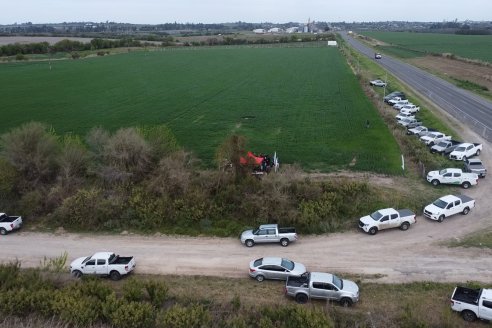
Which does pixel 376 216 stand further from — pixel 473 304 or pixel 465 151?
pixel 465 151

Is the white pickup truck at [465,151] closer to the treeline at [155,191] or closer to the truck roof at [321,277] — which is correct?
the treeline at [155,191]

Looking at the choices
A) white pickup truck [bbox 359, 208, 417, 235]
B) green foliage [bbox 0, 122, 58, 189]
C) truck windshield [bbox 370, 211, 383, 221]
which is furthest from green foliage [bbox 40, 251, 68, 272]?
truck windshield [bbox 370, 211, 383, 221]

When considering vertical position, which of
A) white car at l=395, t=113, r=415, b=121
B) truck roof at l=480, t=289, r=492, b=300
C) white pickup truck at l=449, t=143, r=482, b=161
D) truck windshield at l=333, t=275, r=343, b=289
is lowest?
truck windshield at l=333, t=275, r=343, b=289

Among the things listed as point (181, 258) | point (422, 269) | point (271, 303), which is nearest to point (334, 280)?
point (271, 303)

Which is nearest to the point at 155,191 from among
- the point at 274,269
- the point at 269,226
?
the point at 269,226

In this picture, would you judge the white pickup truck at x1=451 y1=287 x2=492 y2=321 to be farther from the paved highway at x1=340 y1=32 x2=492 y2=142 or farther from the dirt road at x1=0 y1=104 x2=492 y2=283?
the paved highway at x1=340 y1=32 x2=492 y2=142

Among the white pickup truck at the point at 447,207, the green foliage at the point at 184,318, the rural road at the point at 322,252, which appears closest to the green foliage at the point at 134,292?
the green foliage at the point at 184,318

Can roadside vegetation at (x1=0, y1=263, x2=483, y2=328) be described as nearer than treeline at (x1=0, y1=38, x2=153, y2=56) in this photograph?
Yes
